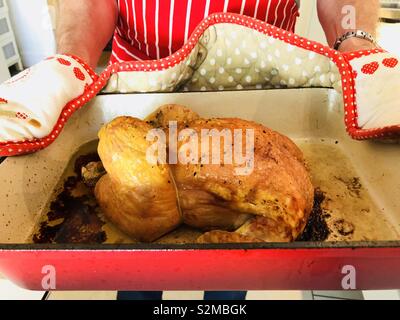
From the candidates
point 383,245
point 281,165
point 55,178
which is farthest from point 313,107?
point 55,178

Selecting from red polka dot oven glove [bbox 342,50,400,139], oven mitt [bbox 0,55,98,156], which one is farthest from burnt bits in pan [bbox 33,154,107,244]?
red polka dot oven glove [bbox 342,50,400,139]

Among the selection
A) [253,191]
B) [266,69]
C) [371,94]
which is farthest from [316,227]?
[266,69]

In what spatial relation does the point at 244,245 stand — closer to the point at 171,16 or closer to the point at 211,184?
the point at 211,184

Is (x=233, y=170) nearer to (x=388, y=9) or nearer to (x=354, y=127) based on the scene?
(x=354, y=127)

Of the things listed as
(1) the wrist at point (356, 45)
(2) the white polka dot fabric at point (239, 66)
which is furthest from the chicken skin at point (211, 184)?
(1) the wrist at point (356, 45)

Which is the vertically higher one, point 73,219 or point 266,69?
point 266,69

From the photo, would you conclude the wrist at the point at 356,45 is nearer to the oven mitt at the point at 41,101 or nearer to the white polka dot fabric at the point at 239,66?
the white polka dot fabric at the point at 239,66
